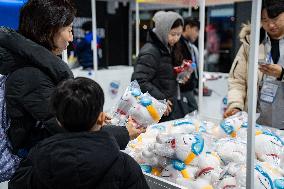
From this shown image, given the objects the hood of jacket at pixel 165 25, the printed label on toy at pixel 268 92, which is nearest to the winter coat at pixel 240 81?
the printed label on toy at pixel 268 92

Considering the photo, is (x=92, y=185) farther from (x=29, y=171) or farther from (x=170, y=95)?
(x=170, y=95)

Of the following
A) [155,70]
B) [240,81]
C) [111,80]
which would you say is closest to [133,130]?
[240,81]

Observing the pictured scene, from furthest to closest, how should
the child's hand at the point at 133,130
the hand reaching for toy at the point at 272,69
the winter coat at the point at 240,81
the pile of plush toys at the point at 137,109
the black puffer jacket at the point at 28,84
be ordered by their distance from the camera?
the winter coat at the point at 240,81
the hand reaching for toy at the point at 272,69
the pile of plush toys at the point at 137,109
the child's hand at the point at 133,130
the black puffer jacket at the point at 28,84

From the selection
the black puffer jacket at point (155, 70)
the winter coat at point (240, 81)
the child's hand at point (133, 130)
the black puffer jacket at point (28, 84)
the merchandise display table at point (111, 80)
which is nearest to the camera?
the black puffer jacket at point (28, 84)

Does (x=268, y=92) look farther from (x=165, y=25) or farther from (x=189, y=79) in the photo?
(x=189, y=79)

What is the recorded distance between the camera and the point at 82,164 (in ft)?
3.52

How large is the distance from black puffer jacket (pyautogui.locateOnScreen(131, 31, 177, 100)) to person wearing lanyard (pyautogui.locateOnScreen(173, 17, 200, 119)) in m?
0.28

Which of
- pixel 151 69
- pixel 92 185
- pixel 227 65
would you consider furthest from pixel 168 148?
pixel 227 65

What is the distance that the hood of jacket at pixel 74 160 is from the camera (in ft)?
3.53

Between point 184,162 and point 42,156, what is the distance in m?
0.75

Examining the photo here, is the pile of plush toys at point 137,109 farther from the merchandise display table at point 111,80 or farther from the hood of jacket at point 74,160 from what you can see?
the merchandise display table at point 111,80

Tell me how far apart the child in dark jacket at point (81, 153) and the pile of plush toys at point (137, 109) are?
0.54 m

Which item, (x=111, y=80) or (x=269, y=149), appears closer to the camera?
(x=269, y=149)

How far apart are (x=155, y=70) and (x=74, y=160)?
185cm
